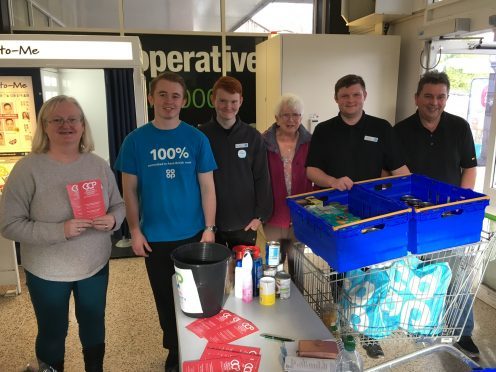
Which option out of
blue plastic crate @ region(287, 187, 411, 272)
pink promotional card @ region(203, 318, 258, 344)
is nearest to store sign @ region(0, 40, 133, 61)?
blue plastic crate @ region(287, 187, 411, 272)

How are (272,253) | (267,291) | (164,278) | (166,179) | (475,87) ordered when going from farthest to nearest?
(475,87), (164,278), (166,179), (272,253), (267,291)

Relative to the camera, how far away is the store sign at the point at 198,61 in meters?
4.95

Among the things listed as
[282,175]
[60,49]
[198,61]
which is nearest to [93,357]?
[282,175]

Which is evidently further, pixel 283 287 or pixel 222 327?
pixel 283 287

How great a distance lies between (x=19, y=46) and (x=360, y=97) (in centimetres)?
279

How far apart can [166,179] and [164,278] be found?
56cm

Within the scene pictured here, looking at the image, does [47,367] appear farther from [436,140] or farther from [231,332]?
[436,140]

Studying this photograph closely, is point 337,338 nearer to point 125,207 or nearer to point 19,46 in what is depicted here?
→ point 125,207

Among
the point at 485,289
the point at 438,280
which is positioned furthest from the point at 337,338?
the point at 485,289

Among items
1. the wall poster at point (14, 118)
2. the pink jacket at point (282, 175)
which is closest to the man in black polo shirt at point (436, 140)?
the pink jacket at point (282, 175)

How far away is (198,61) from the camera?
509 cm

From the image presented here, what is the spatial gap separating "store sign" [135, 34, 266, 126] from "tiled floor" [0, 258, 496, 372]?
2.56 meters

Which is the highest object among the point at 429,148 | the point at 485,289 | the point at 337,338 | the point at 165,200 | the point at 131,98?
the point at 131,98

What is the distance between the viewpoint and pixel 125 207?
208cm
